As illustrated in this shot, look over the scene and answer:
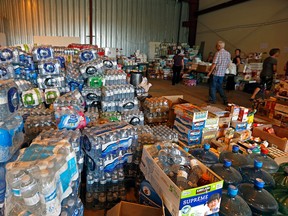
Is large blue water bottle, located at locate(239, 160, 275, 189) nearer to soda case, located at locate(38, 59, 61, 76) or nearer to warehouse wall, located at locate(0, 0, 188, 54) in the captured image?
soda case, located at locate(38, 59, 61, 76)

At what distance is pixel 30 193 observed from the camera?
2.96ft

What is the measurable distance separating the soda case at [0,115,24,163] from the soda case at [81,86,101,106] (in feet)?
5.85

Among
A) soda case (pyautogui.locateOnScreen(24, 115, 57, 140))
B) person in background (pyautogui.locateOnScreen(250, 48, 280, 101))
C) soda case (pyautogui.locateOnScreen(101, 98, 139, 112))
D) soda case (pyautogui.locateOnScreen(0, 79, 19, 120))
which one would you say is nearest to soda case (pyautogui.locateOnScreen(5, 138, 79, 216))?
soda case (pyautogui.locateOnScreen(0, 79, 19, 120))

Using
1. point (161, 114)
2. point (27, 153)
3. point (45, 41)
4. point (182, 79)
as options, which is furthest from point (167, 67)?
point (27, 153)

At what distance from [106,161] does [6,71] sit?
8.77 ft

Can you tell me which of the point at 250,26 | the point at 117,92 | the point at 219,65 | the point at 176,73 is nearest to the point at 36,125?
the point at 117,92

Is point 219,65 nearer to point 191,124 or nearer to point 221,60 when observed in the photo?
point 221,60

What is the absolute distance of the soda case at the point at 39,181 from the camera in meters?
0.91

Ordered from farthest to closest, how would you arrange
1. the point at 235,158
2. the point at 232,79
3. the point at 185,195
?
the point at 232,79 < the point at 235,158 < the point at 185,195

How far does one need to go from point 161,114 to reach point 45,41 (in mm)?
7977

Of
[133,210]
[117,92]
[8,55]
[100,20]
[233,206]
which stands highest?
[100,20]

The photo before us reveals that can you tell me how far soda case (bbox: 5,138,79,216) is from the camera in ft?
2.99

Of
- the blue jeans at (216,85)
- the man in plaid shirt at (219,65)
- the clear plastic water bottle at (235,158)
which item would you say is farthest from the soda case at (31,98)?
the blue jeans at (216,85)

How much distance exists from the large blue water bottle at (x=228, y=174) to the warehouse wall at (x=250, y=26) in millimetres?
7267
